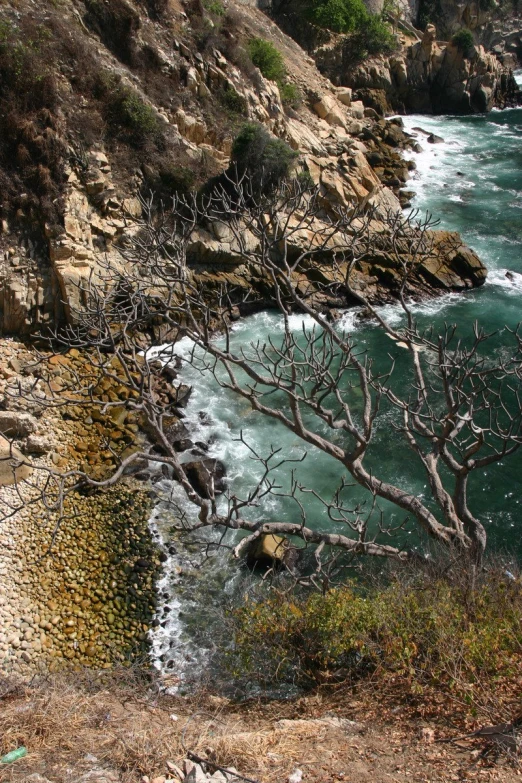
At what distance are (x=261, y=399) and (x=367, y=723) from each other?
1020cm

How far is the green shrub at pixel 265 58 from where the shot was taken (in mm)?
24922

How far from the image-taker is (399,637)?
267 inches

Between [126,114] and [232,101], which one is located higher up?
[232,101]

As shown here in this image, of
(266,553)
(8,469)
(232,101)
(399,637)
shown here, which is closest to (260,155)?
(232,101)

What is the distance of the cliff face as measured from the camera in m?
16.7

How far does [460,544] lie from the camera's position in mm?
8375

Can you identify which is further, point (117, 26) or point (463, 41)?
point (463, 41)

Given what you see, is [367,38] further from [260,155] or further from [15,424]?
[15,424]

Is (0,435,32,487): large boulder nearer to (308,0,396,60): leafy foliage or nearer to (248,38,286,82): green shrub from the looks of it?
(248,38,286,82): green shrub

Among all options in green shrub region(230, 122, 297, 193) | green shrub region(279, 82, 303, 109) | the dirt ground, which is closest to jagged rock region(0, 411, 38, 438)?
the dirt ground

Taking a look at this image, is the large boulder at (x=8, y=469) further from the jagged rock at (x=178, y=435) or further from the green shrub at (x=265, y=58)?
the green shrub at (x=265, y=58)

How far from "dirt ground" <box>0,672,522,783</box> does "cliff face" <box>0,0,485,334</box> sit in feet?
35.0

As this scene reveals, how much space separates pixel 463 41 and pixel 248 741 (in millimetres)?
41997

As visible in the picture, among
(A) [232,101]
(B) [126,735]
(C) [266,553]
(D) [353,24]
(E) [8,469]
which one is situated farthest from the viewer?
(D) [353,24]
